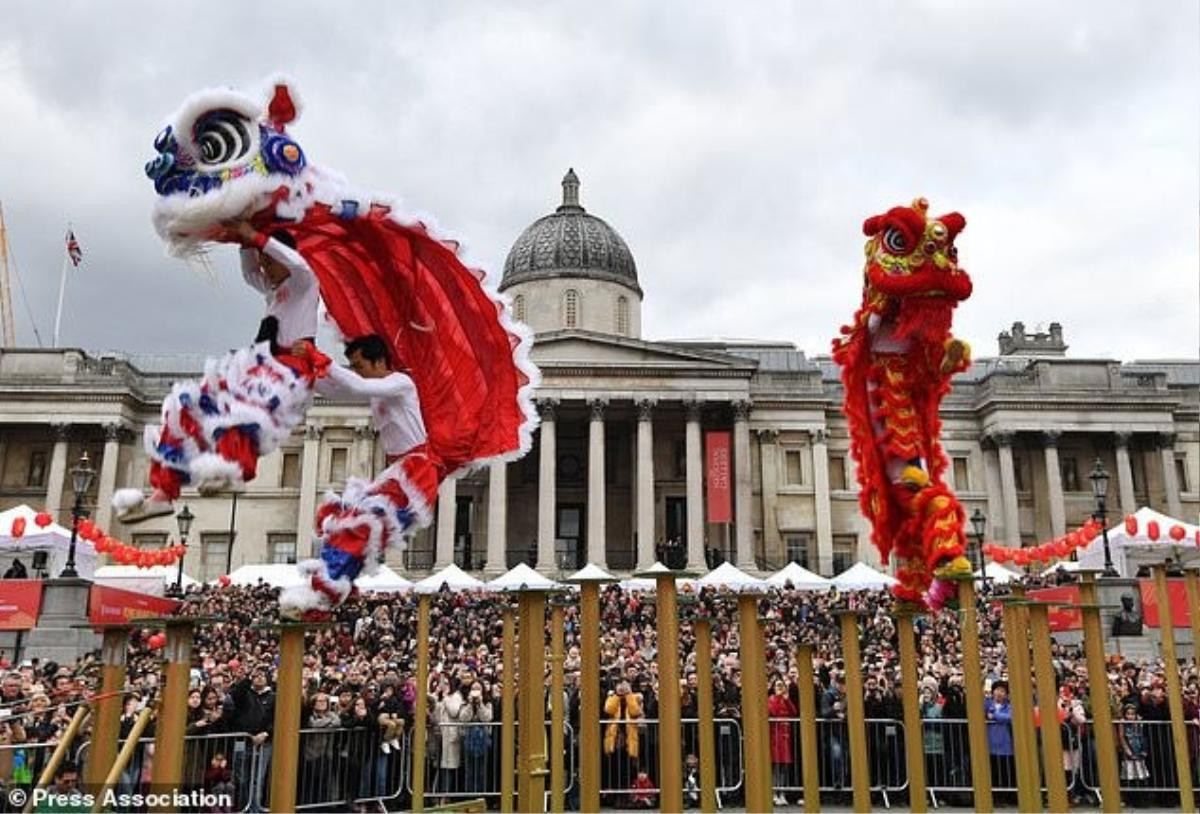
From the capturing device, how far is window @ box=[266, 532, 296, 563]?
44375 mm

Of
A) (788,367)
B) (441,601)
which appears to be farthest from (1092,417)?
(441,601)

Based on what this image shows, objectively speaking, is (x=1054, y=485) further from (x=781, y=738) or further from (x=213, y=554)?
(x=781, y=738)

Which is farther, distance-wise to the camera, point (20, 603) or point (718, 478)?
point (718, 478)

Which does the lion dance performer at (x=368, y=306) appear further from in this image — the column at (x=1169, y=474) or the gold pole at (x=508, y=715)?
the column at (x=1169, y=474)

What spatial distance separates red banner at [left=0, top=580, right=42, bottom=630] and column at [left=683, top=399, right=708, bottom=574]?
26.4 metres

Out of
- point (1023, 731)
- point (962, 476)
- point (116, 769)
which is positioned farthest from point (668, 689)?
point (962, 476)

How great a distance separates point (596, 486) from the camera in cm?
4131

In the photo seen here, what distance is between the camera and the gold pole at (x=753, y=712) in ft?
15.9

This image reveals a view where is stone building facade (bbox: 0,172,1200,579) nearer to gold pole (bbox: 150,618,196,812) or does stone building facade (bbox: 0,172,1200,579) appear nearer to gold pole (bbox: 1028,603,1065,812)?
gold pole (bbox: 1028,603,1065,812)

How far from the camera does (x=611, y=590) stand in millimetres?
26547

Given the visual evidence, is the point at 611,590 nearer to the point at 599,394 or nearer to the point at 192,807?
the point at 599,394

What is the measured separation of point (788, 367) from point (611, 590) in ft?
90.4

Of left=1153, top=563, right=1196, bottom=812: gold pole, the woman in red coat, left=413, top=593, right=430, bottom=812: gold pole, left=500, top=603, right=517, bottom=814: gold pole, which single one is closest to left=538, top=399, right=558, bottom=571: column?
the woman in red coat

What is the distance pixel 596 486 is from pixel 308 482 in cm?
1269
